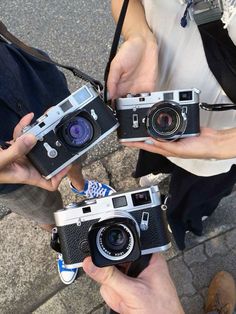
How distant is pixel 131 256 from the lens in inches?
45.1

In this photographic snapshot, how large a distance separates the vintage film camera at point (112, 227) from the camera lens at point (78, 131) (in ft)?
0.67

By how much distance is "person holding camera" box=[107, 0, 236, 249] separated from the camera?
1252 millimetres

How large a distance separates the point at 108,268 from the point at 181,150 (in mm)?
453

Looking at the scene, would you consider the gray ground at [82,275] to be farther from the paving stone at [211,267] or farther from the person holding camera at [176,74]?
the person holding camera at [176,74]

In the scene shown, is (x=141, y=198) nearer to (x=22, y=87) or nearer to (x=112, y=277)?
(x=112, y=277)

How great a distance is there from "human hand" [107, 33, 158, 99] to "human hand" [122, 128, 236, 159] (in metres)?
0.23

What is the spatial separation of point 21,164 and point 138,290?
1.86 ft

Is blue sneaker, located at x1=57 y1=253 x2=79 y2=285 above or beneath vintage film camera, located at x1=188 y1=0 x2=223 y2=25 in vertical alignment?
beneath

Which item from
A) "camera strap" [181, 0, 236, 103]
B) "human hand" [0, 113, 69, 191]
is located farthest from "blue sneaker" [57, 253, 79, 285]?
"camera strap" [181, 0, 236, 103]

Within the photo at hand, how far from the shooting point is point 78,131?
133cm

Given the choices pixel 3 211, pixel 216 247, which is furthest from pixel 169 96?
pixel 3 211

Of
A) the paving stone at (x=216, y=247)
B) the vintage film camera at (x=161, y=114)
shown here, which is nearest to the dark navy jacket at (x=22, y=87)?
the vintage film camera at (x=161, y=114)

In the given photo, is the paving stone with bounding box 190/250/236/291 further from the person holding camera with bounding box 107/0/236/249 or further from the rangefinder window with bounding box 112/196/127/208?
the rangefinder window with bounding box 112/196/127/208

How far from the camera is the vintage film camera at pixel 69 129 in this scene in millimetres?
1298
